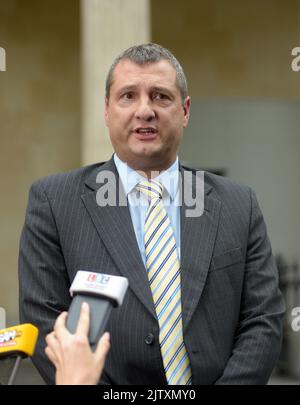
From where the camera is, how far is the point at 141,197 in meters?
3.27

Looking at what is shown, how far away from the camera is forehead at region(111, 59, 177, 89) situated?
3.16 meters

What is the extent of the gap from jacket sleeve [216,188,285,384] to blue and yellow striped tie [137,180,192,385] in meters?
0.18

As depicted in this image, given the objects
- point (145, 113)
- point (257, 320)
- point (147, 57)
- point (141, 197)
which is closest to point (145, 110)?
point (145, 113)

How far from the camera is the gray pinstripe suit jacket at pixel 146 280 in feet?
9.93

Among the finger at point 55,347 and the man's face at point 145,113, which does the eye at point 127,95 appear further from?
the finger at point 55,347

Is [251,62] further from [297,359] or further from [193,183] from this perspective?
[193,183]

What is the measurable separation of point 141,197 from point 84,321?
1197 millimetres

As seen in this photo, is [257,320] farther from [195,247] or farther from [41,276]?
[41,276]

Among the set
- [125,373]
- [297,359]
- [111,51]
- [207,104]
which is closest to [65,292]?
[125,373]

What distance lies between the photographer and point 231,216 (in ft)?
11.0

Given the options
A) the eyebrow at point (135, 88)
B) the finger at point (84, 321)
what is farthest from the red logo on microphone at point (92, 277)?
the eyebrow at point (135, 88)

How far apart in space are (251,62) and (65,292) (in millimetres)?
10987

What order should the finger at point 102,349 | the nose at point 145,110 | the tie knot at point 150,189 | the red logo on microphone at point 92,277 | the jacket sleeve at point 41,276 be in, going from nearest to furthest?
the finger at point 102,349 < the red logo on microphone at point 92,277 < the jacket sleeve at point 41,276 < the nose at point 145,110 < the tie knot at point 150,189

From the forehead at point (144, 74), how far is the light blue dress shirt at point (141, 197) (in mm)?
320
